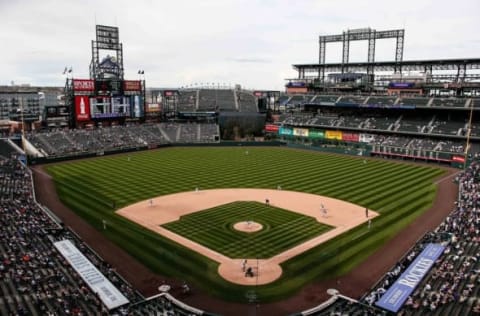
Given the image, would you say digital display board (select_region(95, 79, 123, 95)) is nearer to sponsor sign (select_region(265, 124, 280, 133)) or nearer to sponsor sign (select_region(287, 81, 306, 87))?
sponsor sign (select_region(265, 124, 280, 133))

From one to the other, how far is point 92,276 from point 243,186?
978 inches

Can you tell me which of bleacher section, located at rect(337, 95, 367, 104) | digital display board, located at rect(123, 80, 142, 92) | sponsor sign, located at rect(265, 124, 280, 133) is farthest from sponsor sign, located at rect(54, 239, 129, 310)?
bleacher section, located at rect(337, 95, 367, 104)

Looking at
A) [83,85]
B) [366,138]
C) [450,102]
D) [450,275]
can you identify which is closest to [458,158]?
[450,102]

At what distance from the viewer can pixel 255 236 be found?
30.1 metres

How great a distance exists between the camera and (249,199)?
40000 millimetres

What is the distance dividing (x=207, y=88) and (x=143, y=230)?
295 ft

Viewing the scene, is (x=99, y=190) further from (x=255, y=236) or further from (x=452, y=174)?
(x=452, y=174)

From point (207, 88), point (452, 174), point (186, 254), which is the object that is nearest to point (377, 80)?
point (452, 174)

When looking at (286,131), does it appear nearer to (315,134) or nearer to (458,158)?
(315,134)

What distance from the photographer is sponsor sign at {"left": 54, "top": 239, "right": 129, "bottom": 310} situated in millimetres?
20578

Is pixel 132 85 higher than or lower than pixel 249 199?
higher

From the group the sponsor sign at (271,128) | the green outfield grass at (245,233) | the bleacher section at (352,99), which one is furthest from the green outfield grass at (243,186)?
the bleacher section at (352,99)

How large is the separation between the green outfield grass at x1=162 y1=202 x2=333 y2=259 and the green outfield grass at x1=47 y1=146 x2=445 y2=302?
76.6 inches

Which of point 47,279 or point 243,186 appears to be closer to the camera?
point 47,279
